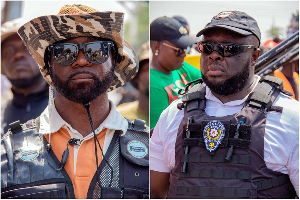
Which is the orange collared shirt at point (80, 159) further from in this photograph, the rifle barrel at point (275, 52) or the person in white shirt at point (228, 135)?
the rifle barrel at point (275, 52)

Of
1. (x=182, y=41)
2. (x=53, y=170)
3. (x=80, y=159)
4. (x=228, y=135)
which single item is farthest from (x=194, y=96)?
(x=182, y=41)

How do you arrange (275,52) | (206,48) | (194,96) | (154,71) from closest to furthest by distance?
1. (206,48)
2. (194,96)
3. (154,71)
4. (275,52)

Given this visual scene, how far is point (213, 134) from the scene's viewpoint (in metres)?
3.90

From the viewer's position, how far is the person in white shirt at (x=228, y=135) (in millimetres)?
3754

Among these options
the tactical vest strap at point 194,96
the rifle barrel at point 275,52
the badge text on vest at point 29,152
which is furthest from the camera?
the rifle barrel at point 275,52

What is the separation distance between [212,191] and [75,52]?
127cm

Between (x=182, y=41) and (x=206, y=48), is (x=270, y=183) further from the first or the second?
(x=182, y=41)

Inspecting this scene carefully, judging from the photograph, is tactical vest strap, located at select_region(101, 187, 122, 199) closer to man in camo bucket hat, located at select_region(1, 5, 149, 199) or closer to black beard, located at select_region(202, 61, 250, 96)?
man in camo bucket hat, located at select_region(1, 5, 149, 199)

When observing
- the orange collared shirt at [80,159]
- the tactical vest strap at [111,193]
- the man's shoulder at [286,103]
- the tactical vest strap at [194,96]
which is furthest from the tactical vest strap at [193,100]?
the tactical vest strap at [111,193]

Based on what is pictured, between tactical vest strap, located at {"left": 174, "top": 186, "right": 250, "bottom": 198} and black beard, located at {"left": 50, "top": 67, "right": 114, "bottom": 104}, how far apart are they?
0.84 m

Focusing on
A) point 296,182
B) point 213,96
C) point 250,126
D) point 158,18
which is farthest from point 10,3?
point 296,182

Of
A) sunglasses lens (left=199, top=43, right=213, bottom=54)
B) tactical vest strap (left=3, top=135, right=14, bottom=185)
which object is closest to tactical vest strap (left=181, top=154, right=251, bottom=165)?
sunglasses lens (left=199, top=43, right=213, bottom=54)

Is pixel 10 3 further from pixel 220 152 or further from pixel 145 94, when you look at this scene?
pixel 220 152

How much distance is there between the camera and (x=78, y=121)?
13.1ft
